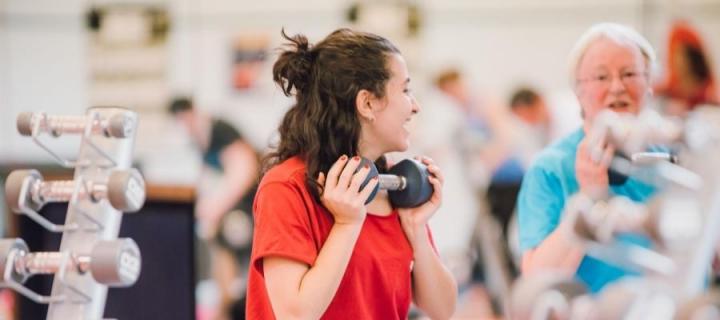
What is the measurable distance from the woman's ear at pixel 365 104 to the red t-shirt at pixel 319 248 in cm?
14

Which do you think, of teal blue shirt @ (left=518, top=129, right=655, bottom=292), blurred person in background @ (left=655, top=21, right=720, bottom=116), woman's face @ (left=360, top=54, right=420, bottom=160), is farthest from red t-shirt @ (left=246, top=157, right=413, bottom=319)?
blurred person in background @ (left=655, top=21, right=720, bottom=116)

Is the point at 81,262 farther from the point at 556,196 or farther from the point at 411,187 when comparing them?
the point at 556,196

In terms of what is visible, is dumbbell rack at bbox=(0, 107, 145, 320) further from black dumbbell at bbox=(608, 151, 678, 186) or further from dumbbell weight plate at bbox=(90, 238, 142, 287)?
black dumbbell at bbox=(608, 151, 678, 186)

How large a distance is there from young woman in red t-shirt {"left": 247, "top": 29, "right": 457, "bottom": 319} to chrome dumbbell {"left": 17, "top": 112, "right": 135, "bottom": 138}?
0.26 meters

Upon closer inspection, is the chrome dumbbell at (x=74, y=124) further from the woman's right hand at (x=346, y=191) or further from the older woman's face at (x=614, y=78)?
the older woman's face at (x=614, y=78)

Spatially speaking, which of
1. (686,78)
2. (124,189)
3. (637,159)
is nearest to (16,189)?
(124,189)

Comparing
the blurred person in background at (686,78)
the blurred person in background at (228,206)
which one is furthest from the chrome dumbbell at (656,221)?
the blurred person in background at (228,206)

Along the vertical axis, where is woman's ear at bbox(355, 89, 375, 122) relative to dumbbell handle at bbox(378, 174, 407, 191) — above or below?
above

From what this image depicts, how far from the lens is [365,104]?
1851 millimetres

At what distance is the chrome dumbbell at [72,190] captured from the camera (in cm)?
175

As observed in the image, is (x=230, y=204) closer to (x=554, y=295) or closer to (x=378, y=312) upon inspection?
(x=378, y=312)

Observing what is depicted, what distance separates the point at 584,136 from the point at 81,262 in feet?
3.40

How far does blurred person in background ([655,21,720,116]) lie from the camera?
469 centimetres

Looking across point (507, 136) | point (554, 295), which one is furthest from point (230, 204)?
point (554, 295)
